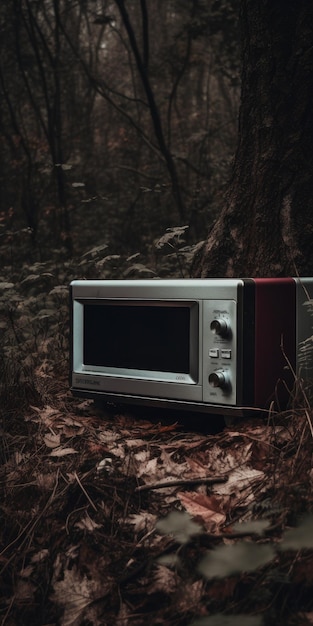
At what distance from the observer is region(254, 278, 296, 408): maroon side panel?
2.54 meters

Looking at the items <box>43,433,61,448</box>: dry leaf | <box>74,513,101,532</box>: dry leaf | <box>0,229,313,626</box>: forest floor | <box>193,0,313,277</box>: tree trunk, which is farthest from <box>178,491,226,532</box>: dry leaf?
<box>193,0,313,277</box>: tree trunk

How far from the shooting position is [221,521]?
2.07 metres

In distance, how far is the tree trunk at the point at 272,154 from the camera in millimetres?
3193

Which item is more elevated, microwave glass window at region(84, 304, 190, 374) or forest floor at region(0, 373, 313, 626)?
microwave glass window at region(84, 304, 190, 374)

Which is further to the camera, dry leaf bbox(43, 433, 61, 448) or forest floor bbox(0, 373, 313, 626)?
dry leaf bbox(43, 433, 61, 448)

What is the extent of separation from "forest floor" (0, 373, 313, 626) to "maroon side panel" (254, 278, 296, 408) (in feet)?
0.39

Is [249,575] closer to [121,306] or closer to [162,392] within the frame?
[162,392]

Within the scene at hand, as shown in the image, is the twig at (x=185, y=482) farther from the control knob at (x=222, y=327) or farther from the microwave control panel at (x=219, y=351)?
the control knob at (x=222, y=327)

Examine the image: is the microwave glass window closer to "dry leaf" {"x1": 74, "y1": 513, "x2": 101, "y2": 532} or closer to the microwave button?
the microwave button

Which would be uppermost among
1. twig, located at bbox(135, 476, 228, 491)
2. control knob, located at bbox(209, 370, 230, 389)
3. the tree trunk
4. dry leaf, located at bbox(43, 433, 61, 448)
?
the tree trunk

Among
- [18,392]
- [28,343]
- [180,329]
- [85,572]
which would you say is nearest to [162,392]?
[180,329]

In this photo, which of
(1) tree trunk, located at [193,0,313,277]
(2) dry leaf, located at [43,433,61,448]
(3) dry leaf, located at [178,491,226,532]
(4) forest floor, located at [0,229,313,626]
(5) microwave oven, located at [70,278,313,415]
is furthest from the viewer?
(1) tree trunk, located at [193,0,313,277]

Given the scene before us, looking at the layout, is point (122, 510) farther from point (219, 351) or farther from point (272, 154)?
point (272, 154)

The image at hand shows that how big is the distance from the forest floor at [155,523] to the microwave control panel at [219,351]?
14 cm
